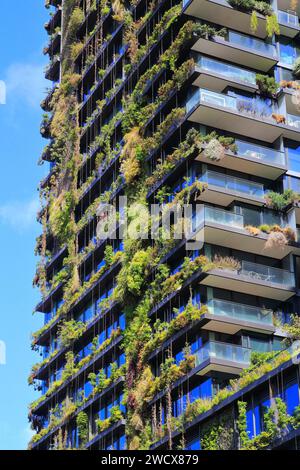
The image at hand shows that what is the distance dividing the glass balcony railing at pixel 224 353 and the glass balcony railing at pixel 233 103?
1224 centimetres

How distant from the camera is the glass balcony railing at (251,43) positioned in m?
61.2

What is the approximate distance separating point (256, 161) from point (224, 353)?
10390 mm

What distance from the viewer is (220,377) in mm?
52625

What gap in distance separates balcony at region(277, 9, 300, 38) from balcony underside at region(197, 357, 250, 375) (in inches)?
763

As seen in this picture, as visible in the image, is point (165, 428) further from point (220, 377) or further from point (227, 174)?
point (227, 174)

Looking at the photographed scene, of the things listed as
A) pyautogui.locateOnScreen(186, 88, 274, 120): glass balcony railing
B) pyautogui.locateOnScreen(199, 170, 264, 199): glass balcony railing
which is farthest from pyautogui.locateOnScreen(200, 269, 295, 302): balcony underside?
pyautogui.locateOnScreen(186, 88, 274, 120): glass balcony railing

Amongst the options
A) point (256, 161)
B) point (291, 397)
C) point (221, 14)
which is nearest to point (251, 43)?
point (221, 14)

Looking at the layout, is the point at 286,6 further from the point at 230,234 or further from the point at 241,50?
the point at 230,234

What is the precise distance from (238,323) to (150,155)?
41.3ft

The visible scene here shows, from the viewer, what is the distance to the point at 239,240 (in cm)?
5584

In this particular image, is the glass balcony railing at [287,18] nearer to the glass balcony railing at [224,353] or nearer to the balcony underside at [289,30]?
the balcony underside at [289,30]
